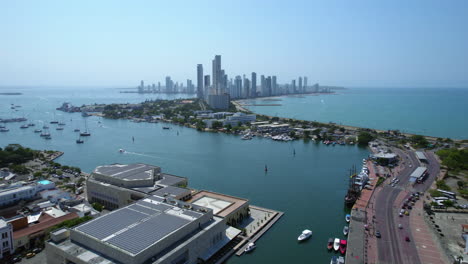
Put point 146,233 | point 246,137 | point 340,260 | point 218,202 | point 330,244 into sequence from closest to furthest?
1. point 146,233
2. point 340,260
3. point 330,244
4. point 218,202
5. point 246,137

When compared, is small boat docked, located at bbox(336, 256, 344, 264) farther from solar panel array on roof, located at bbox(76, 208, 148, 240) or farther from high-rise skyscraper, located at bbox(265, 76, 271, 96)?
high-rise skyscraper, located at bbox(265, 76, 271, 96)

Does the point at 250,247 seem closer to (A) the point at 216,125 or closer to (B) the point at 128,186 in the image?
(B) the point at 128,186

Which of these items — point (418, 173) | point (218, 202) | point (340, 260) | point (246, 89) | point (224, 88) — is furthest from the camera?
point (246, 89)

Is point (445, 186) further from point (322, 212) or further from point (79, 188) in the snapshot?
point (79, 188)

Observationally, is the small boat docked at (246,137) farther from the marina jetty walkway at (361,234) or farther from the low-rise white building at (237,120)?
the marina jetty walkway at (361,234)

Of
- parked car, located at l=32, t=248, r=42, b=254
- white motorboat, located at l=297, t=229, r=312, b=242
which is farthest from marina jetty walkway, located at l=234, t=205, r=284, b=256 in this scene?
parked car, located at l=32, t=248, r=42, b=254

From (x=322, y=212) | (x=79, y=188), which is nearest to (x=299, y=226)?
(x=322, y=212)

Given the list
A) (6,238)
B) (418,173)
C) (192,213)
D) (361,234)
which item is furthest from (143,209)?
(418,173)
